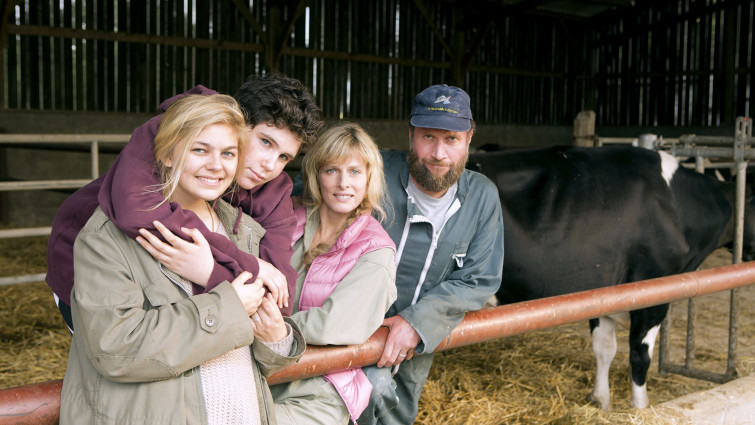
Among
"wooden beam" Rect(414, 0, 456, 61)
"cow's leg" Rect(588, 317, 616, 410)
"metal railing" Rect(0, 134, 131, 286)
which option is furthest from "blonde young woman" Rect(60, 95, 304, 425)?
"wooden beam" Rect(414, 0, 456, 61)

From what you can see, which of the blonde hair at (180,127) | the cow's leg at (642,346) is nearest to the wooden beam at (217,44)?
the cow's leg at (642,346)

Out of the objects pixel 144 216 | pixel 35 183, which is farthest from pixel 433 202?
pixel 35 183

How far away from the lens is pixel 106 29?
9.96 m

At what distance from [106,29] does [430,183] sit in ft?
29.5

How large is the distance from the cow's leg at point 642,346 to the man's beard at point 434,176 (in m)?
1.85

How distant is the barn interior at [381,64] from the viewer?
9336 millimetres

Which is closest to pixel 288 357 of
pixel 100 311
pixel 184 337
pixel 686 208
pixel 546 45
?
pixel 184 337

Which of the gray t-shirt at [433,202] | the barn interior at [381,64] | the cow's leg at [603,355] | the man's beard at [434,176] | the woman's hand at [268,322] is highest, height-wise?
the barn interior at [381,64]

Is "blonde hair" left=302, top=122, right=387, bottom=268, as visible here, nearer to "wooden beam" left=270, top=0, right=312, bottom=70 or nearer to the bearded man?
the bearded man

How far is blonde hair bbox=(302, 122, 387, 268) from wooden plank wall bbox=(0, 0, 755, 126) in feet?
29.1

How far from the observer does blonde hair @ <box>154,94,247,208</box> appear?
1.31 m

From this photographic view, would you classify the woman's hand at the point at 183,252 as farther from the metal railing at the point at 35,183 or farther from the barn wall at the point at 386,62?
the barn wall at the point at 386,62

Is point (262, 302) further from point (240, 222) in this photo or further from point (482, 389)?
point (482, 389)

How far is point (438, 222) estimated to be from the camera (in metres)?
2.31
